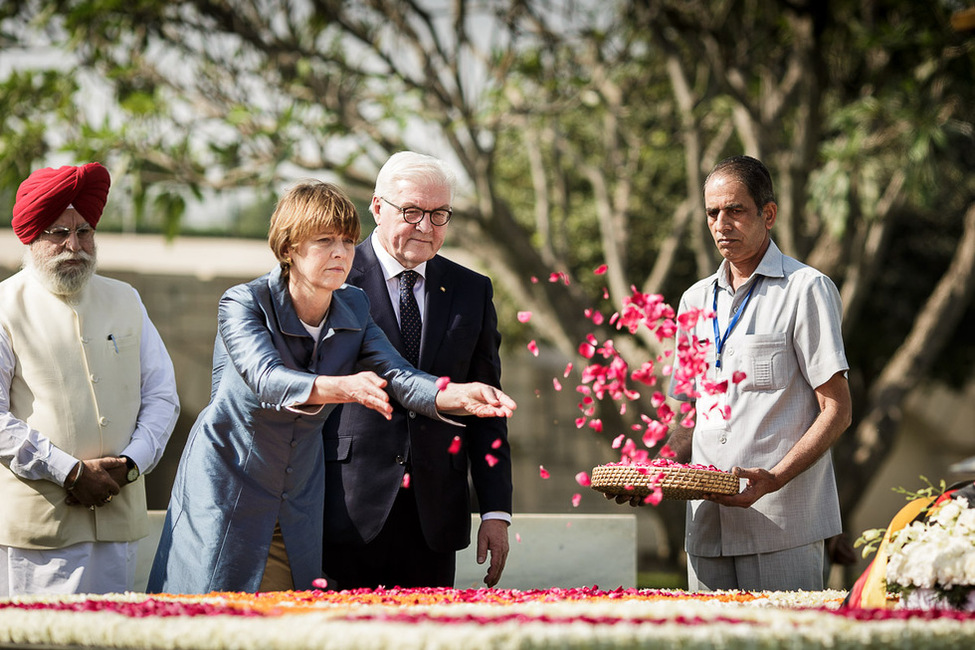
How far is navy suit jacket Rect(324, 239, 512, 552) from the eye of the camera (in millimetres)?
3383

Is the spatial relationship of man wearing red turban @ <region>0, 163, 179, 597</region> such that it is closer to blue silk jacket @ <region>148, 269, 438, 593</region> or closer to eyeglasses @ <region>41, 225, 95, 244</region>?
eyeglasses @ <region>41, 225, 95, 244</region>

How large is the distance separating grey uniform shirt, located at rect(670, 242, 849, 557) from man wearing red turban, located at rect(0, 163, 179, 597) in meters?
1.79

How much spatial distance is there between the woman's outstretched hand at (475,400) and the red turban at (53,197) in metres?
1.41

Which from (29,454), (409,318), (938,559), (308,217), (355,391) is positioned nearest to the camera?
(938,559)

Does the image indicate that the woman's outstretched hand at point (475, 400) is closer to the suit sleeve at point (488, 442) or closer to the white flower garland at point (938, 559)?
the suit sleeve at point (488, 442)

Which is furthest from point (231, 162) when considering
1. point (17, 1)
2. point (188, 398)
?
point (188, 398)

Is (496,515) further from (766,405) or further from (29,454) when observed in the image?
(29,454)

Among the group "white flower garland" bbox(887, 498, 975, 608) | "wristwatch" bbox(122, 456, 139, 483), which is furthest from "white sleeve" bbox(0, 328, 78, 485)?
"white flower garland" bbox(887, 498, 975, 608)

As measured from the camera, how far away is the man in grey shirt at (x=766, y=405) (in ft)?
11.2

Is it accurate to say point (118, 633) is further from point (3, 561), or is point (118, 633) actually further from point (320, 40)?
point (320, 40)

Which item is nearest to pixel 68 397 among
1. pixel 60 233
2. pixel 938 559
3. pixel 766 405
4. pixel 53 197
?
pixel 60 233

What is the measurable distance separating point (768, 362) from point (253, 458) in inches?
60.6

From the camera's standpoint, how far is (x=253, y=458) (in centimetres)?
306

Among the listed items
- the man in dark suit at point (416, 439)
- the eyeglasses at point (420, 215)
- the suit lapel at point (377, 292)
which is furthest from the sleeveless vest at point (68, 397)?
the eyeglasses at point (420, 215)
